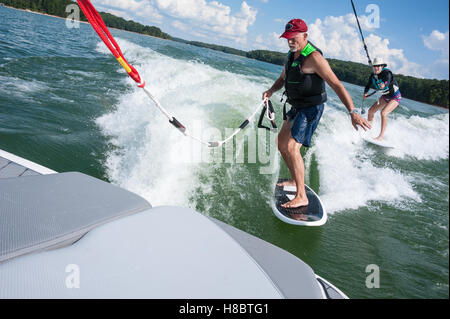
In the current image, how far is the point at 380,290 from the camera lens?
238cm

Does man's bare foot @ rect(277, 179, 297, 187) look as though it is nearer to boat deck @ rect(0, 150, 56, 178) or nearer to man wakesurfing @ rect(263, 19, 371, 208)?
man wakesurfing @ rect(263, 19, 371, 208)

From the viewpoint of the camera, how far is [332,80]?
267cm

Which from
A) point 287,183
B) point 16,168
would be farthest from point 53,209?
point 287,183

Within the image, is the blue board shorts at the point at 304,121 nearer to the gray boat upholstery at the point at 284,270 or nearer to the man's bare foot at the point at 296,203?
the man's bare foot at the point at 296,203

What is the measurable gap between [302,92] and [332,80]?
468 millimetres

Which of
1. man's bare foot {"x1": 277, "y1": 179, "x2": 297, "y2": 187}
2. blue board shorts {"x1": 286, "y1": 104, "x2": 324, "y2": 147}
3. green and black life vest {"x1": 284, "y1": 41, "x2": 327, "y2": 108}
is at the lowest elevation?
man's bare foot {"x1": 277, "y1": 179, "x2": 297, "y2": 187}

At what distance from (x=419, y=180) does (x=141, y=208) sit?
5.50m

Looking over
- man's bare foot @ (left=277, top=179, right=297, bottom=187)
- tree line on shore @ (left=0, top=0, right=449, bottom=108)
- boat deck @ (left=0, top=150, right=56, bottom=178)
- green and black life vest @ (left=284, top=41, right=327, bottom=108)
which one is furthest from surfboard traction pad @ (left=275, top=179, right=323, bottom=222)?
tree line on shore @ (left=0, top=0, right=449, bottom=108)

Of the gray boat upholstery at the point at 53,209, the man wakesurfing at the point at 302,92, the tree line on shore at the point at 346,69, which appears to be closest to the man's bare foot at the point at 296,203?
the man wakesurfing at the point at 302,92

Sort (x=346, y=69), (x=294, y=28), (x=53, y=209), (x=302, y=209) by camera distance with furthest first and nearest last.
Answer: (x=346, y=69) → (x=302, y=209) → (x=294, y=28) → (x=53, y=209)

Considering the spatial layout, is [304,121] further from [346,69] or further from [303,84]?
[346,69]

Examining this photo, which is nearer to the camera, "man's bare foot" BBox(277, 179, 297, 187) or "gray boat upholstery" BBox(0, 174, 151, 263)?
"gray boat upholstery" BBox(0, 174, 151, 263)

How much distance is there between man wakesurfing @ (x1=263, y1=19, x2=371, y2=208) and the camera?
108 inches
